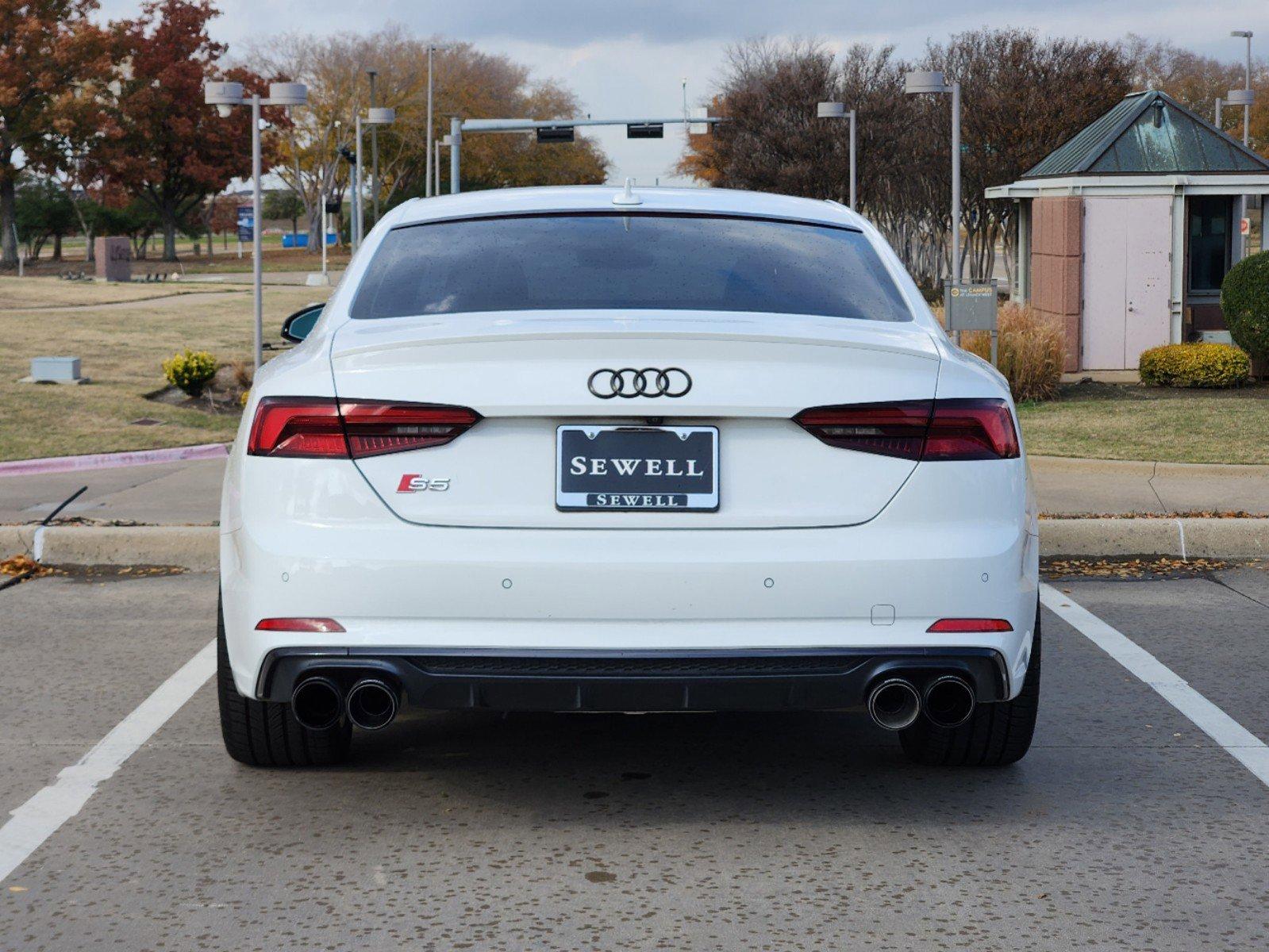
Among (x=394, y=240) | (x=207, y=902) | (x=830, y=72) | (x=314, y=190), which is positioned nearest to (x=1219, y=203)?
Answer: (x=394, y=240)

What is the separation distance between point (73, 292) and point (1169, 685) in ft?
127

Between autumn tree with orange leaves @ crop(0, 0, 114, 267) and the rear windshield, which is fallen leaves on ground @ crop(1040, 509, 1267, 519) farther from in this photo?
autumn tree with orange leaves @ crop(0, 0, 114, 267)

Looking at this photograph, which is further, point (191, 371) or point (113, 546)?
point (191, 371)

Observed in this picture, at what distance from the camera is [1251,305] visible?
18969 mm

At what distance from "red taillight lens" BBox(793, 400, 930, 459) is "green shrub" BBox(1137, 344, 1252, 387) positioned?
51.8 ft

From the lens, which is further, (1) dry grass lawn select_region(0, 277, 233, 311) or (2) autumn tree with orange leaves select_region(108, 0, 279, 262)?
(2) autumn tree with orange leaves select_region(108, 0, 279, 262)

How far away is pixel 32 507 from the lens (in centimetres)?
1077

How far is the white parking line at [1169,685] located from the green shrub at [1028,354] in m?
10.2

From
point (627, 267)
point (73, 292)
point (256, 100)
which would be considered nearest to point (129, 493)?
point (627, 267)

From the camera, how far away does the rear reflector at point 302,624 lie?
4203 mm

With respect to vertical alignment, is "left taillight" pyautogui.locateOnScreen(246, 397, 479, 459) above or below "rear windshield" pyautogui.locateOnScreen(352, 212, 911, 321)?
below

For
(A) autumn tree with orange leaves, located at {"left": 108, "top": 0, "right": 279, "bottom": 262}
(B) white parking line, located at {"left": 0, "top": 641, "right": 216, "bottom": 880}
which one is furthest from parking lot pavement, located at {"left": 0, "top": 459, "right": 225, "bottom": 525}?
(A) autumn tree with orange leaves, located at {"left": 108, "top": 0, "right": 279, "bottom": 262}

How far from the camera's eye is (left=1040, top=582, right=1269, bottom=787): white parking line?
5.39 metres

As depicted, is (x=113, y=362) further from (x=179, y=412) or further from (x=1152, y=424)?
(x=1152, y=424)
